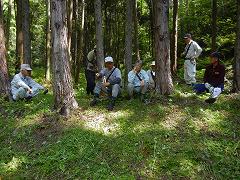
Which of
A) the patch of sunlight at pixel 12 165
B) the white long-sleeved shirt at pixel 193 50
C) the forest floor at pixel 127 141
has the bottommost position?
the patch of sunlight at pixel 12 165

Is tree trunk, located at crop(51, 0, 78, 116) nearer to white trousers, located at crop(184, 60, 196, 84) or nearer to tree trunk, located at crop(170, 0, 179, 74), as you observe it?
white trousers, located at crop(184, 60, 196, 84)

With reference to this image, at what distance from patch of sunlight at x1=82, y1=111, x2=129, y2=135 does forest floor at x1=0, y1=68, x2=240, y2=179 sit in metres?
0.03

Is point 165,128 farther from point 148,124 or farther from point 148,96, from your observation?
point 148,96

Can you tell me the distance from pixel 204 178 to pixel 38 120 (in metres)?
4.68

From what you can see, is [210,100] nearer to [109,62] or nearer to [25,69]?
[109,62]

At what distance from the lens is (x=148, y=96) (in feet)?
35.1

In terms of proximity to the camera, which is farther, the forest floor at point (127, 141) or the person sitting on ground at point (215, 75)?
the person sitting on ground at point (215, 75)

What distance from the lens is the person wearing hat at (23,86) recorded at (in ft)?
36.8

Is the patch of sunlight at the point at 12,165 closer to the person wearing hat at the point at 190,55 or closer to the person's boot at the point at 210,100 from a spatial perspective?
the person's boot at the point at 210,100

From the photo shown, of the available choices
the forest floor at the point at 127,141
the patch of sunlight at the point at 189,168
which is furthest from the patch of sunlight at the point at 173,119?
the patch of sunlight at the point at 189,168

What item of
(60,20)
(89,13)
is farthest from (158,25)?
(89,13)

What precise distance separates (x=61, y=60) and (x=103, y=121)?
6.57ft

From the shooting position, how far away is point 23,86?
11.2 metres

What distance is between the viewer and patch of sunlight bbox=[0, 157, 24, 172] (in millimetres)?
8227
